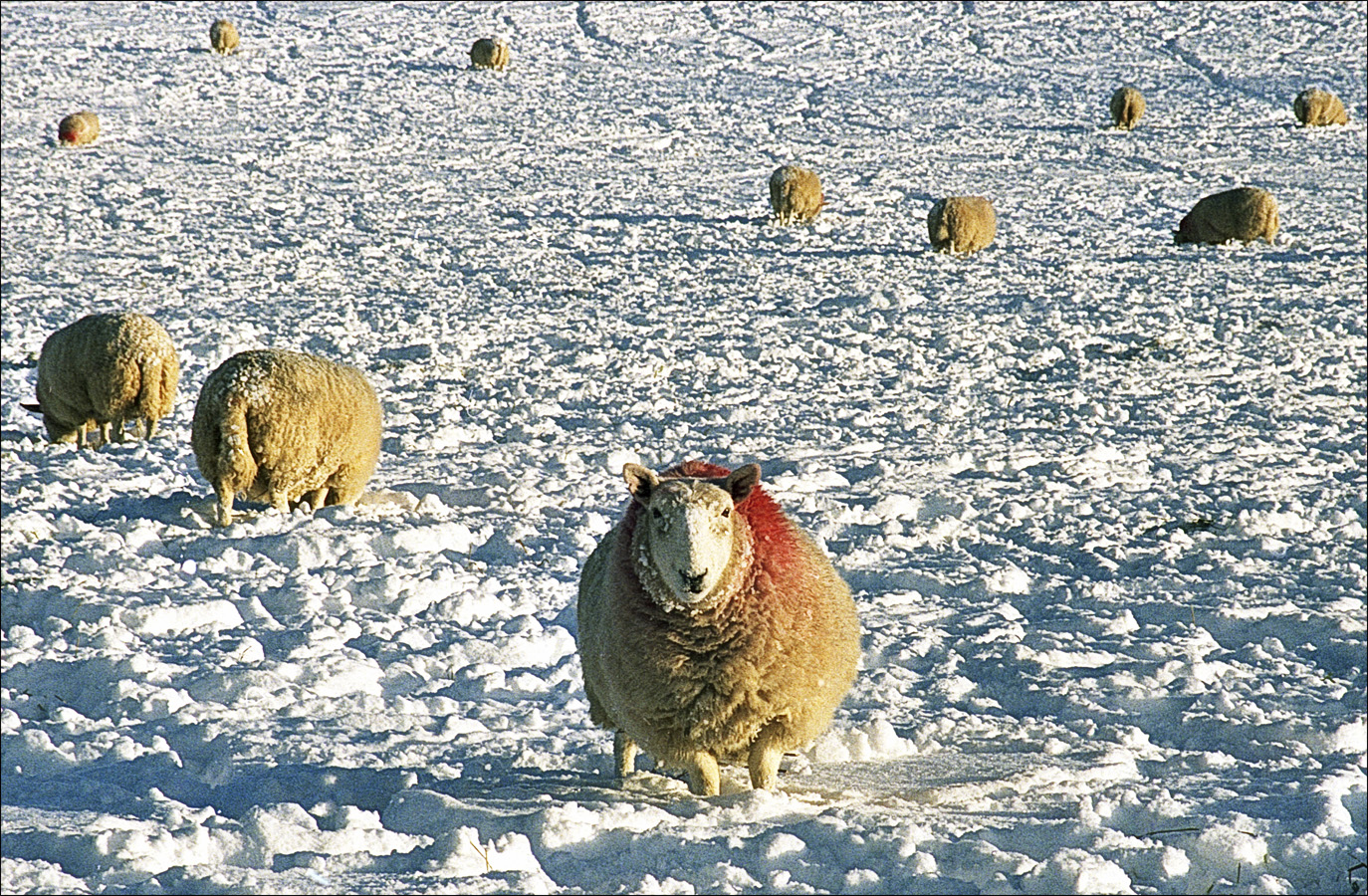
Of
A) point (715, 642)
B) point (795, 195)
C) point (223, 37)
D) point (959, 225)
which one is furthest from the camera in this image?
point (223, 37)

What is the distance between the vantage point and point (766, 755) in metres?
4.50

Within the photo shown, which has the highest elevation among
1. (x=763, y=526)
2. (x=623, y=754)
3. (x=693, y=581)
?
(x=763, y=526)

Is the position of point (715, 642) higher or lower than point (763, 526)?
lower

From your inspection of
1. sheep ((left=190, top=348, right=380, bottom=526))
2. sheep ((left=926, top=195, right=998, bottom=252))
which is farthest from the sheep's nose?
sheep ((left=926, top=195, right=998, bottom=252))

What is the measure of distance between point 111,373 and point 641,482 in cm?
726

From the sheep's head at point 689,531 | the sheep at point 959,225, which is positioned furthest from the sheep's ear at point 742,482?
the sheep at point 959,225

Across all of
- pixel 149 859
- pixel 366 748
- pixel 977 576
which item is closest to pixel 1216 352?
pixel 977 576

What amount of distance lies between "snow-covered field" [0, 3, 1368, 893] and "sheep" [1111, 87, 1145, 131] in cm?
38

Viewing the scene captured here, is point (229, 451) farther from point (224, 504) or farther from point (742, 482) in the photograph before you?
point (742, 482)

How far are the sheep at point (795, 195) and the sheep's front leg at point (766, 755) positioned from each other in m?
14.9

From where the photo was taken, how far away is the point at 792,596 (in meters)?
4.55

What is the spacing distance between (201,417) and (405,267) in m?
8.66

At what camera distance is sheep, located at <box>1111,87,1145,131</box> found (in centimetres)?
2450

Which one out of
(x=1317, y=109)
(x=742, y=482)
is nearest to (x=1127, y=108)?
(x=1317, y=109)
